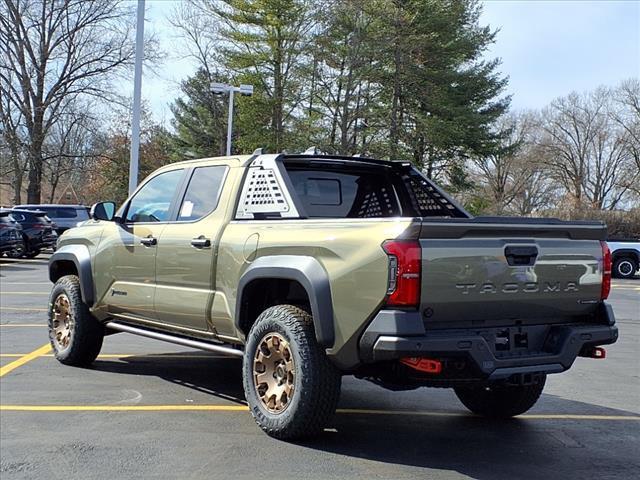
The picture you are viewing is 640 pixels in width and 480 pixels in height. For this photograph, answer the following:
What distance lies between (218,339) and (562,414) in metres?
2.78

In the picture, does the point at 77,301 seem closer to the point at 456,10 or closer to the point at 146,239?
the point at 146,239

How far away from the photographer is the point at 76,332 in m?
6.77

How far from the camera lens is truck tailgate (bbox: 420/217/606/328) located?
13.3 ft

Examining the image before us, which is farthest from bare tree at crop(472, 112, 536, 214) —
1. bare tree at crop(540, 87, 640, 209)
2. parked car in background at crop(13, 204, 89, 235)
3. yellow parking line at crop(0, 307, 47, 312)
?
yellow parking line at crop(0, 307, 47, 312)

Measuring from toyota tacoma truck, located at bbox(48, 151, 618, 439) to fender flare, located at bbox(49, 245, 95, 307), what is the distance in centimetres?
27

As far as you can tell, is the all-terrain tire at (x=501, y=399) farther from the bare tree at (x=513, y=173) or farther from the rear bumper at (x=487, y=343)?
the bare tree at (x=513, y=173)

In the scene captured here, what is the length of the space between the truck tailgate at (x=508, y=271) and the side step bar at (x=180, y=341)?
5.72 ft

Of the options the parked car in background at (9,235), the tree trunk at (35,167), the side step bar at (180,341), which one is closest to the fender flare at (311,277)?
the side step bar at (180,341)

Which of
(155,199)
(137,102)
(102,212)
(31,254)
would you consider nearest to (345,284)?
(155,199)

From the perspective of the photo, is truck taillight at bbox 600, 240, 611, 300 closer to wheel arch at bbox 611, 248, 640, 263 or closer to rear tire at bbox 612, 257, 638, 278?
wheel arch at bbox 611, 248, 640, 263

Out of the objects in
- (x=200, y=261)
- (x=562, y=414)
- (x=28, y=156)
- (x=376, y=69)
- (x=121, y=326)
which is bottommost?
(x=562, y=414)

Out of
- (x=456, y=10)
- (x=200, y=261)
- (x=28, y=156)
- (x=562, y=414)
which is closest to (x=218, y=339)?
(x=200, y=261)

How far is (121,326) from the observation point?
6387 millimetres

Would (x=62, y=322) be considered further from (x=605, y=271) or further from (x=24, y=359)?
(x=605, y=271)
